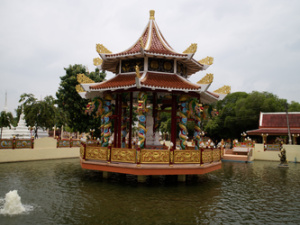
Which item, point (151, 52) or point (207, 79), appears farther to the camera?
point (151, 52)

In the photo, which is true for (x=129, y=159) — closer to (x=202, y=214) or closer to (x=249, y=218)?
(x=202, y=214)

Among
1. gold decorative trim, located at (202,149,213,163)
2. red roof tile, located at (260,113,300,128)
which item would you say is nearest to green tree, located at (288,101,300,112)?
red roof tile, located at (260,113,300,128)

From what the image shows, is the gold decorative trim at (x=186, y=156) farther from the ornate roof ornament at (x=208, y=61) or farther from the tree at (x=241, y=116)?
the tree at (x=241, y=116)

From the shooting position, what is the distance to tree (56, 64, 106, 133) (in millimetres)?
26625

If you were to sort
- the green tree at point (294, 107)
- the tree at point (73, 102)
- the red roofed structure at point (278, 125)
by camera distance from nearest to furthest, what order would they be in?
the tree at point (73, 102)
the red roofed structure at point (278, 125)
the green tree at point (294, 107)

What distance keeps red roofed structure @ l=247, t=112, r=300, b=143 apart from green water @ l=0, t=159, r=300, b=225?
19412mm

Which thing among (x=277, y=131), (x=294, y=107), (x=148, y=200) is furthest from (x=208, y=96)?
(x=294, y=107)

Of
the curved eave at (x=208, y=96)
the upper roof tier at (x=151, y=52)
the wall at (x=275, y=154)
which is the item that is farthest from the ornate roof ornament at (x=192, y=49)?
the wall at (x=275, y=154)

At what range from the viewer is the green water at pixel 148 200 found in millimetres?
7469

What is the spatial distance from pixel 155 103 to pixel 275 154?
18.6 meters

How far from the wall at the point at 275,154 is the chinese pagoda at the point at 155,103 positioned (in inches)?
606

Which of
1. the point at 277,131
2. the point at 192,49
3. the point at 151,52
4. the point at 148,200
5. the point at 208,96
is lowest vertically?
the point at 148,200

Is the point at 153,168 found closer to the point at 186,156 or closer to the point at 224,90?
the point at 186,156

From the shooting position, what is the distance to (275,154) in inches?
1091
